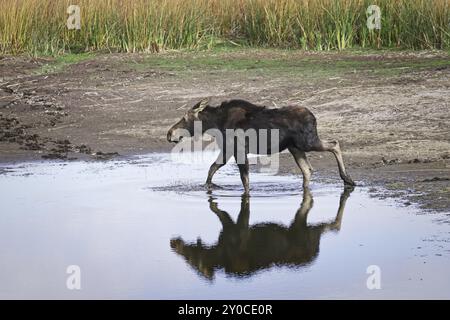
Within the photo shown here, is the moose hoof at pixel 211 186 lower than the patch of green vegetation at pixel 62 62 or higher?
lower

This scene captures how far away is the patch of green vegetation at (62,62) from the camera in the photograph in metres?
23.1

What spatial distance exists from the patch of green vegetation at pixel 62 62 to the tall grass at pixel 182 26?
0.46m

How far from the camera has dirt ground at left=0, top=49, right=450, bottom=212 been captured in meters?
15.4

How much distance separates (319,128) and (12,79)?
7.43 metres

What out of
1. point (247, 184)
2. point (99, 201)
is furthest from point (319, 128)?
point (99, 201)

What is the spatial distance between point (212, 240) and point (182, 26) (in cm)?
1429

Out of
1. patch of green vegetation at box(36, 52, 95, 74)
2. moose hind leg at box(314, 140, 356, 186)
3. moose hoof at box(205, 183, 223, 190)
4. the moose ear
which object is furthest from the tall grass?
moose hoof at box(205, 183, 223, 190)

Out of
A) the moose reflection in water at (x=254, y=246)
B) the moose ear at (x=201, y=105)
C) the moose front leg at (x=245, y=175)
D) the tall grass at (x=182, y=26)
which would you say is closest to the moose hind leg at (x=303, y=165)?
the moose front leg at (x=245, y=175)

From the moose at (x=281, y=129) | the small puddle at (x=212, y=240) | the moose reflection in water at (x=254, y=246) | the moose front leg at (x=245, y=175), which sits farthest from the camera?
the moose at (x=281, y=129)

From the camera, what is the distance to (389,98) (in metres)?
18.7

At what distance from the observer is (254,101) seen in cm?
1962

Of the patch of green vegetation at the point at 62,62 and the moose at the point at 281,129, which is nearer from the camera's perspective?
the moose at the point at 281,129

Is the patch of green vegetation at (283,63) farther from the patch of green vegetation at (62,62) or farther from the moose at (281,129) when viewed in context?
the moose at (281,129)

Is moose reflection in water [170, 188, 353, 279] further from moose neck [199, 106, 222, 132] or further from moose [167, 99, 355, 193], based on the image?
moose neck [199, 106, 222, 132]
